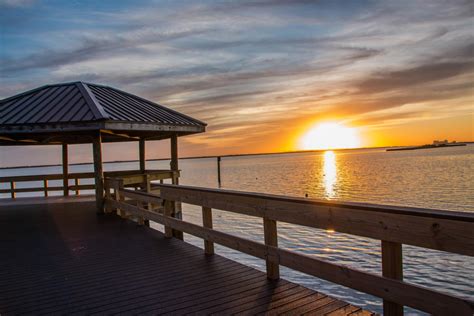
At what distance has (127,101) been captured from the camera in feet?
38.7

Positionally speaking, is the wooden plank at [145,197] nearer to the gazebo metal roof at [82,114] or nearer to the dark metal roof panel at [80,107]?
the gazebo metal roof at [82,114]

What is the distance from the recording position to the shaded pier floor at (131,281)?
372 cm

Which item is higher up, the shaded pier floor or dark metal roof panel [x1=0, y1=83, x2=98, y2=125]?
dark metal roof panel [x1=0, y1=83, x2=98, y2=125]

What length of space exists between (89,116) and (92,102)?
3.62 feet

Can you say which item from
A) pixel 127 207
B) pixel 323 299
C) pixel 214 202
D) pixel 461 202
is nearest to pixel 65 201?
pixel 127 207

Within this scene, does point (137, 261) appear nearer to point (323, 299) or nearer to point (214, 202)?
point (214, 202)

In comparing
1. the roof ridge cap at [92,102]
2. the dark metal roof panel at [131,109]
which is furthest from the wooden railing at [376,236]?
the dark metal roof panel at [131,109]

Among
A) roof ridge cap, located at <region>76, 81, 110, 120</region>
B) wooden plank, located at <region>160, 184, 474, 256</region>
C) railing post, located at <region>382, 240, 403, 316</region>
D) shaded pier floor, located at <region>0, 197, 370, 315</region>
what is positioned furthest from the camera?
roof ridge cap, located at <region>76, 81, 110, 120</region>

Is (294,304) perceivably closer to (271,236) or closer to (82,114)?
(271,236)

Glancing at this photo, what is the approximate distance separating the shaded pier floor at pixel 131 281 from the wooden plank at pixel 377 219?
866mm

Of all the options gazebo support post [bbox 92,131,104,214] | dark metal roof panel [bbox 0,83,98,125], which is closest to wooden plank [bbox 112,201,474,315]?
gazebo support post [bbox 92,131,104,214]

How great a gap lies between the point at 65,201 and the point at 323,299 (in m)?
12.1

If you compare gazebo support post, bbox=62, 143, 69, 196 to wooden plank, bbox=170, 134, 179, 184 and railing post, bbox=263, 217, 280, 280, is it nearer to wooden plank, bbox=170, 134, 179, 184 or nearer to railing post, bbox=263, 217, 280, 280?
wooden plank, bbox=170, 134, 179, 184

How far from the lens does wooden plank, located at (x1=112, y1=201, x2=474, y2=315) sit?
2.45m
